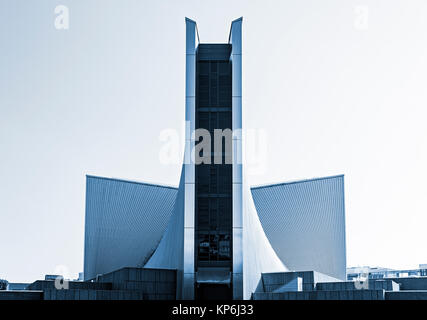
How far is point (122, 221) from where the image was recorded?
111 feet

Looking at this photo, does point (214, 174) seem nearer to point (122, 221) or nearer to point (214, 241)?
point (214, 241)

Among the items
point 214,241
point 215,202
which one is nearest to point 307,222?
point 215,202

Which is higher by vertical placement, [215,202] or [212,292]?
[215,202]

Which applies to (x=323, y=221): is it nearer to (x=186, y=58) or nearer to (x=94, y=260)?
(x=94, y=260)

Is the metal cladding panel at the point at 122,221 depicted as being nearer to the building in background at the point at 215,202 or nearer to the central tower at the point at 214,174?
the building in background at the point at 215,202

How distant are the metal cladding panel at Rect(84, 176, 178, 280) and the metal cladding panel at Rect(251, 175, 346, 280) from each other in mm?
5576

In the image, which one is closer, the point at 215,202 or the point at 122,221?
the point at 215,202

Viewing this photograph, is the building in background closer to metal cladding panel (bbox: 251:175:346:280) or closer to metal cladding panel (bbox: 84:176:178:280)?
metal cladding panel (bbox: 251:175:346:280)

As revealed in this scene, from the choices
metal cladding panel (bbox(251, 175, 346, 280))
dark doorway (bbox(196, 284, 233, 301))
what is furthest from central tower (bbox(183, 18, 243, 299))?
metal cladding panel (bbox(251, 175, 346, 280))

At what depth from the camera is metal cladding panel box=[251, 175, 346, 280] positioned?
33281 millimetres

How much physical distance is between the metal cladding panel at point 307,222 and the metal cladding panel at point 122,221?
5.58 m

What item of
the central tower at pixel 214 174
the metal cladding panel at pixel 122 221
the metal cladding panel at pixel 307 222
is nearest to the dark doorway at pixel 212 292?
the central tower at pixel 214 174

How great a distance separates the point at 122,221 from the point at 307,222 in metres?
10.4
